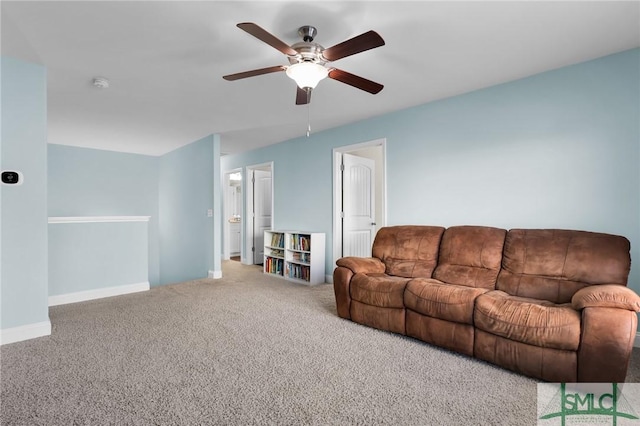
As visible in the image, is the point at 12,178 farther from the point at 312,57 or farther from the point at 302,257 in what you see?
the point at 302,257

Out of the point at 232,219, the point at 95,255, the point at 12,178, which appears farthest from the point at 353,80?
the point at 232,219

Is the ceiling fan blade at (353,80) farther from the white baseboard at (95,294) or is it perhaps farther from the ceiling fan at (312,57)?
the white baseboard at (95,294)

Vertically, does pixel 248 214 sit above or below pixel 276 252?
above

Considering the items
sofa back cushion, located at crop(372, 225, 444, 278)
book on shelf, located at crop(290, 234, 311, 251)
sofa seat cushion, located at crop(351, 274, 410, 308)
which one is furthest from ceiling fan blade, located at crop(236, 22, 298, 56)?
book on shelf, located at crop(290, 234, 311, 251)

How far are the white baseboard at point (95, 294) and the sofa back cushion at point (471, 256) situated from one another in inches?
148

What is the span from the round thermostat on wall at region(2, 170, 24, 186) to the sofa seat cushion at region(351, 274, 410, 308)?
9.72 ft

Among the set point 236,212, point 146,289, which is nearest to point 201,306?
point 146,289

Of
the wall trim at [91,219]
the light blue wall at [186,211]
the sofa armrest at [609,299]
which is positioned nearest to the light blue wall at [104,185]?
the light blue wall at [186,211]

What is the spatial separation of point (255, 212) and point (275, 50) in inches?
176

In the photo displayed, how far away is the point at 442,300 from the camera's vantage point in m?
2.44

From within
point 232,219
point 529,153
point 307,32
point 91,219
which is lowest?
point 232,219

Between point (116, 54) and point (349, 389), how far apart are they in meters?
3.04

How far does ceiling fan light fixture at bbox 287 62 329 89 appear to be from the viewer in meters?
2.14

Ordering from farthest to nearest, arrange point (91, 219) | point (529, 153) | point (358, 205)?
1. point (358, 205)
2. point (91, 219)
3. point (529, 153)
